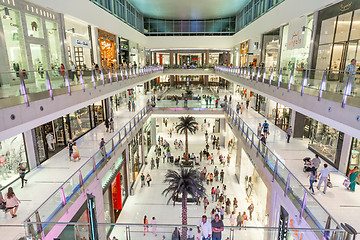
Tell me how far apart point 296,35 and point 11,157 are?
57.8ft

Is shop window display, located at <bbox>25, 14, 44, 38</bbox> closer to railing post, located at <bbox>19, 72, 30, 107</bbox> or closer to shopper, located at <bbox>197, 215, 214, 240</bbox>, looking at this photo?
railing post, located at <bbox>19, 72, 30, 107</bbox>

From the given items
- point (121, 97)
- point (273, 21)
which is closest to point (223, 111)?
point (273, 21)

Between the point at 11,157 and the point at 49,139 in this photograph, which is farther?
the point at 49,139

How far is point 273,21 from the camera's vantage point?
1988 centimetres

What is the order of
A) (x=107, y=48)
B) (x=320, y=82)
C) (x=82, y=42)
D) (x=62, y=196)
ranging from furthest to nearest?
1. (x=107, y=48)
2. (x=82, y=42)
3. (x=320, y=82)
4. (x=62, y=196)

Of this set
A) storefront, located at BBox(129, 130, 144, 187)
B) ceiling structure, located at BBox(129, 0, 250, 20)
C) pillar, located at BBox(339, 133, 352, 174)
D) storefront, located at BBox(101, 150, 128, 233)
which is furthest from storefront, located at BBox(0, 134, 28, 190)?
ceiling structure, located at BBox(129, 0, 250, 20)

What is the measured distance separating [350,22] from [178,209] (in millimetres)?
14506

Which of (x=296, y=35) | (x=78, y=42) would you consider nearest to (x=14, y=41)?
(x=78, y=42)

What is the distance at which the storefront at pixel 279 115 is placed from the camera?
16.9 m

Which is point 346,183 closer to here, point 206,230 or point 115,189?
point 206,230

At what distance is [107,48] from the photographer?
73.7 feet

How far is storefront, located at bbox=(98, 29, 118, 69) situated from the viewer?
68.4 ft

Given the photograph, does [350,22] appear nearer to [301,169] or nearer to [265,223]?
[301,169]

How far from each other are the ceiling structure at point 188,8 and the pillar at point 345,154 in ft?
82.6
